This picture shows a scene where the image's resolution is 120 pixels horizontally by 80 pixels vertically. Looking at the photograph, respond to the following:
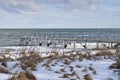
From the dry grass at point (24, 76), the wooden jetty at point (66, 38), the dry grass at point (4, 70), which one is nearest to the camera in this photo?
the dry grass at point (24, 76)

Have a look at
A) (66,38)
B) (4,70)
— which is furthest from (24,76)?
(66,38)

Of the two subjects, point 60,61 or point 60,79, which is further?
point 60,61

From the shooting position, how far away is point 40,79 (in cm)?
760

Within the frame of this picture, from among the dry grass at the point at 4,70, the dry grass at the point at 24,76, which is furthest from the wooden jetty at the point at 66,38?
the dry grass at the point at 24,76

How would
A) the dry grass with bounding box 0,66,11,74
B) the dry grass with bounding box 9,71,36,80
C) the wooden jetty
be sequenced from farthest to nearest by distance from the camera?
the wooden jetty, the dry grass with bounding box 0,66,11,74, the dry grass with bounding box 9,71,36,80

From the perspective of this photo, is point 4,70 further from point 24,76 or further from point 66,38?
point 66,38

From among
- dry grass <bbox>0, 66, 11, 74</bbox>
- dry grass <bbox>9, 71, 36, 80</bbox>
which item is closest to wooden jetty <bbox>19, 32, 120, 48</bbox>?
dry grass <bbox>0, 66, 11, 74</bbox>

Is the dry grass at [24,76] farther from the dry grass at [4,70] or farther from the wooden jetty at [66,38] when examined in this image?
the wooden jetty at [66,38]

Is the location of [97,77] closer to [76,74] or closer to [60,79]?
[76,74]

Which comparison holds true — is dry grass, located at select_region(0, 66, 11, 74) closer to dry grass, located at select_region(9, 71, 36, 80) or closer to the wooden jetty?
dry grass, located at select_region(9, 71, 36, 80)

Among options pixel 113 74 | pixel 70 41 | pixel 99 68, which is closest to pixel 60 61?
pixel 99 68

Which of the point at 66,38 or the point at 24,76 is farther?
the point at 66,38

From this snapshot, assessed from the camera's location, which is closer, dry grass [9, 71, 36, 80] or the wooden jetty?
dry grass [9, 71, 36, 80]

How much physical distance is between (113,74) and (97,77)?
0.64 meters
